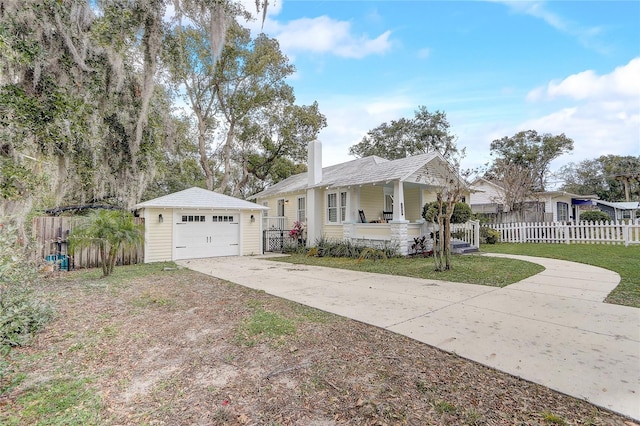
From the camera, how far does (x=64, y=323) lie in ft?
13.6

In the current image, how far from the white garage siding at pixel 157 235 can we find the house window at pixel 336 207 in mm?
6620

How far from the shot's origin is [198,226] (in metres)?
12.0

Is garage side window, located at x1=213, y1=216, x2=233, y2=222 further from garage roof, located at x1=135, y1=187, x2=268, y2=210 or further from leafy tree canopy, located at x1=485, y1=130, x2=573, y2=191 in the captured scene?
leafy tree canopy, located at x1=485, y1=130, x2=573, y2=191

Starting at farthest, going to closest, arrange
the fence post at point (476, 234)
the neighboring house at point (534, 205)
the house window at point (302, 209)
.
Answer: the neighboring house at point (534, 205) → the house window at point (302, 209) → the fence post at point (476, 234)

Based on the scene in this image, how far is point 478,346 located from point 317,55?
12.6 meters

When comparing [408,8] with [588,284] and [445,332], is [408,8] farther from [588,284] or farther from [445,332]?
[445,332]

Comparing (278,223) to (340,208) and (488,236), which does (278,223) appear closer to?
(340,208)

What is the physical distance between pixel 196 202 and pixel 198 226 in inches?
38.8

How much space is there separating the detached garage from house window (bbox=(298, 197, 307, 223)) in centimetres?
268

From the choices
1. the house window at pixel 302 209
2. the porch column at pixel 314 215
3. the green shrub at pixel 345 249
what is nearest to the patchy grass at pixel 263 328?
the green shrub at pixel 345 249

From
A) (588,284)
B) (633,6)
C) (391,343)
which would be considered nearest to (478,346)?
(391,343)

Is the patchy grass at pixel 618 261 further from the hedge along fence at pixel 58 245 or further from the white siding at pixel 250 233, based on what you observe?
the hedge along fence at pixel 58 245

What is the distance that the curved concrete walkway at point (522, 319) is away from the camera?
2574mm

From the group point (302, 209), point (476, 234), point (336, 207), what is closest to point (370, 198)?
point (336, 207)
